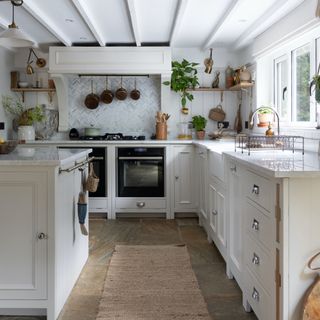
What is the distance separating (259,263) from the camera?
2088 millimetres

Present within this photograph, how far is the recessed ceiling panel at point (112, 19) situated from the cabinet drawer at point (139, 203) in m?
1.97

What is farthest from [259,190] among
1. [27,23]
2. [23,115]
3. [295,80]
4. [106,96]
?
[23,115]

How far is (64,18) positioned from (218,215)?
2.50 meters

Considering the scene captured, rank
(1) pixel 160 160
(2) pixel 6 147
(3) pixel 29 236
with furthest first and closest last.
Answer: (1) pixel 160 160 → (2) pixel 6 147 → (3) pixel 29 236

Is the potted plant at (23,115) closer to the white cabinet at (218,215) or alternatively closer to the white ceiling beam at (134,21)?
the white ceiling beam at (134,21)

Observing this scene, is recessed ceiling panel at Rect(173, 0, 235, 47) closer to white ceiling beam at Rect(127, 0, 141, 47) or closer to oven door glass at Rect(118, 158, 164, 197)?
white ceiling beam at Rect(127, 0, 141, 47)

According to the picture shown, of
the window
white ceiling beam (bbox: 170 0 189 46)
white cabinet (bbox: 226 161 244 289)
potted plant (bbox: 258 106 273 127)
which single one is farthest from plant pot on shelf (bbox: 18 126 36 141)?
white cabinet (bbox: 226 161 244 289)

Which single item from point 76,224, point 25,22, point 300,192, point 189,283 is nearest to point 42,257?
point 76,224

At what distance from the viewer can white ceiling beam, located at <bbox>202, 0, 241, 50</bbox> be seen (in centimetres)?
364

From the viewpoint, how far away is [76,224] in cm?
291

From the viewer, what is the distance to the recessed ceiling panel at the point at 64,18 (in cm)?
375

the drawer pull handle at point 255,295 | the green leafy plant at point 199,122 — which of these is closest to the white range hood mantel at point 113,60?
the green leafy plant at point 199,122

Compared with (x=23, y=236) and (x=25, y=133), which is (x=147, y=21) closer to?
(x=25, y=133)

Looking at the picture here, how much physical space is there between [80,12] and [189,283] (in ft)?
8.53
